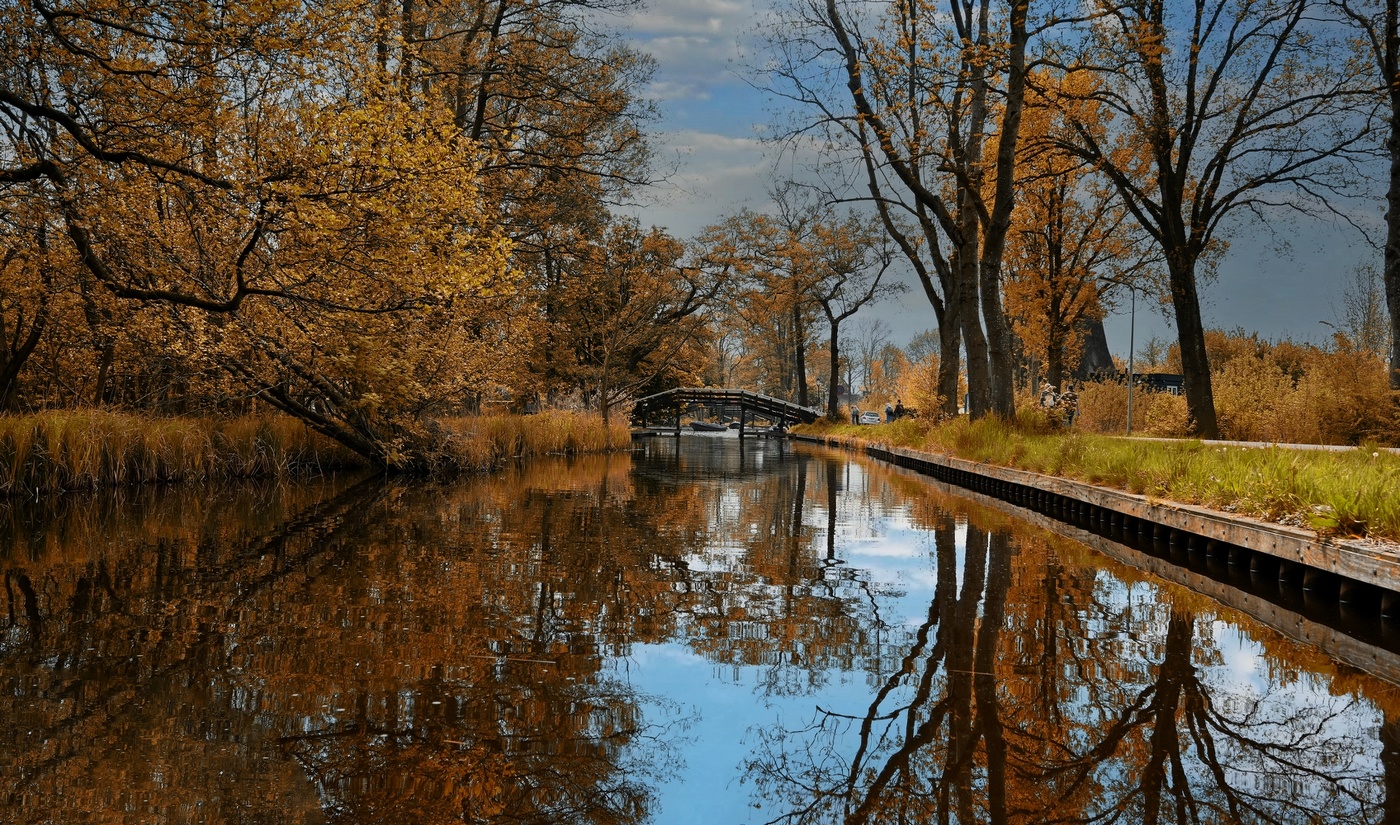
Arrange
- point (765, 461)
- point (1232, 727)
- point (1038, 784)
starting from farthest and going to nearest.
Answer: point (765, 461)
point (1232, 727)
point (1038, 784)

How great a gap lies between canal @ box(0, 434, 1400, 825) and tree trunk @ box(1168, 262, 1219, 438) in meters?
9.02

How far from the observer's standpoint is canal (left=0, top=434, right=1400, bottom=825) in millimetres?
2910

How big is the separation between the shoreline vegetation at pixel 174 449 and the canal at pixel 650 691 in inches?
146

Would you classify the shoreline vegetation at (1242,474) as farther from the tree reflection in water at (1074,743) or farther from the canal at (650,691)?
the tree reflection in water at (1074,743)

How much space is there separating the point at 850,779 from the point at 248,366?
12684mm

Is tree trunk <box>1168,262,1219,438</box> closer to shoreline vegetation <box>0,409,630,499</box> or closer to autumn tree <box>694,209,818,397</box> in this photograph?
shoreline vegetation <box>0,409,630,499</box>

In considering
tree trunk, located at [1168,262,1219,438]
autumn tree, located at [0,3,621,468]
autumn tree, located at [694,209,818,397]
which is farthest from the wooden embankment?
autumn tree, located at [694,209,818,397]

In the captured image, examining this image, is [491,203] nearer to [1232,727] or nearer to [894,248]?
[1232,727]

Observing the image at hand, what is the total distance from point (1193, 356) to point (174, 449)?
16422mm

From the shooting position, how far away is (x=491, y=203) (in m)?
16.2

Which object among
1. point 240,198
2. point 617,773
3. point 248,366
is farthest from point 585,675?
point 248,366

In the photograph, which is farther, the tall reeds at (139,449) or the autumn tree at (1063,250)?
the autumn tree at (1063,250)

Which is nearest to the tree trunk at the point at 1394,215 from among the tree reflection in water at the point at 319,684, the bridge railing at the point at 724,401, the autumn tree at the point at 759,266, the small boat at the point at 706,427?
the tree reflection in water at the point at 319,684

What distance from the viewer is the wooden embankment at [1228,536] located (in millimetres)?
5387
